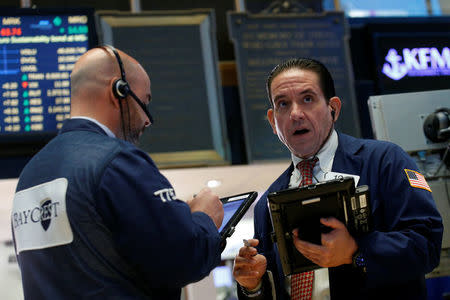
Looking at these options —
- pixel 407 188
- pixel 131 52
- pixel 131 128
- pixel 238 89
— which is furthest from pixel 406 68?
pixel 131 52

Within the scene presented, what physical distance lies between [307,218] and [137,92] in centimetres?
67

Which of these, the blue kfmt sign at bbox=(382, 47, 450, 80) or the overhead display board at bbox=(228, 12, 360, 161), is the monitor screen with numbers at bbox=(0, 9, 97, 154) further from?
the blue kfmt sign at bbox=(382, 47, 450, 80)

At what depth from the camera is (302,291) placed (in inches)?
70.7

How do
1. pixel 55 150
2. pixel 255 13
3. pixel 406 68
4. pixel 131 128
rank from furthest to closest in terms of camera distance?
pixel 255 13, pixel 406 68, pixel 131 128, pixel 55 150

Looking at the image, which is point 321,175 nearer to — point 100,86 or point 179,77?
point 100,86

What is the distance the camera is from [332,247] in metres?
1.54

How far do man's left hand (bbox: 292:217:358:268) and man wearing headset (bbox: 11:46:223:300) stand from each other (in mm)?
261

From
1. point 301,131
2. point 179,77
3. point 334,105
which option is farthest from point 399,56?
point 179,77

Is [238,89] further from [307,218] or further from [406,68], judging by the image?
[307,218]

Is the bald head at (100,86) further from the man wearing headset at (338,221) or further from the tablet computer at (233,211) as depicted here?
the man wearing headset at (338,221)

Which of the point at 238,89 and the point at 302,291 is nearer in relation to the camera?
the point at 302,291

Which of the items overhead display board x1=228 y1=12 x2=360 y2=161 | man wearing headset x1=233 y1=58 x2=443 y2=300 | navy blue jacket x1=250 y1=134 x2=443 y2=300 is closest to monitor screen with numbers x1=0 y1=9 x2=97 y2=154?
overhead display board x1=228 y1=12 x2=360 y2=161

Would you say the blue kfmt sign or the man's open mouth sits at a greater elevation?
the blue kfmt sign

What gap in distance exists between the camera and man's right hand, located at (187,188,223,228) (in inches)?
62.9
